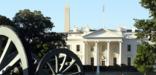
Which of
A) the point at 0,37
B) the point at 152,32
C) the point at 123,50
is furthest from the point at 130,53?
the point at 0,37

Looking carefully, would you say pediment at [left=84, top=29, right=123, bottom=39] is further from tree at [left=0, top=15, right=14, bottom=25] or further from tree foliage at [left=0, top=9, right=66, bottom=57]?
tree at [left=0, top=15, right=14, bottom=25]

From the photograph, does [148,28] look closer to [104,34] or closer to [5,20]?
[5,20]

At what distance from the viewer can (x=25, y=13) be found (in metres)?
78.2

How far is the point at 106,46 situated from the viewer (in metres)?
134

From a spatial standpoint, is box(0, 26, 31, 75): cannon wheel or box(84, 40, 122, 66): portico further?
box(84, 40, 122, 66): portico

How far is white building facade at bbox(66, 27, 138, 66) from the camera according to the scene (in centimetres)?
13300

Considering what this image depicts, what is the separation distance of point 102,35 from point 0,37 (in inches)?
4367

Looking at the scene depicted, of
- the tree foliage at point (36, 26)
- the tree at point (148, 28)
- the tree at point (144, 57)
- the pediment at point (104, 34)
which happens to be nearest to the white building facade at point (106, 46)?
the pediment at point (104, 34)

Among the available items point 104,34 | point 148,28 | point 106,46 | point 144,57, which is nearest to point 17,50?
point 148,28

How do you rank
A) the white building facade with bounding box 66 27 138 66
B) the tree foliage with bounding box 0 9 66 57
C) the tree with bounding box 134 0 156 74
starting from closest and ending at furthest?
the tree with bounding box 134 0 156 74 → the tree foliage with bounding box 0 9 66 57 → the white building facade with bounding box 66 27 138 66

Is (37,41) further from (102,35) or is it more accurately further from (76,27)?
(76,27)

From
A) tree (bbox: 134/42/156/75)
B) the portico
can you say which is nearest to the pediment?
the portico

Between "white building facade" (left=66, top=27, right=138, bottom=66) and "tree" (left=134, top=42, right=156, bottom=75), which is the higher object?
"tree" (left=134, top=42, right=156, bottom=75)

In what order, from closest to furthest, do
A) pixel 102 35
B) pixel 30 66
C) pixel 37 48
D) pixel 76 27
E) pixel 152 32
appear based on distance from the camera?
pixel 30 66 < pixel 152 32 < pixel 37 48 < pixel 102 35 < pixel 76 27
